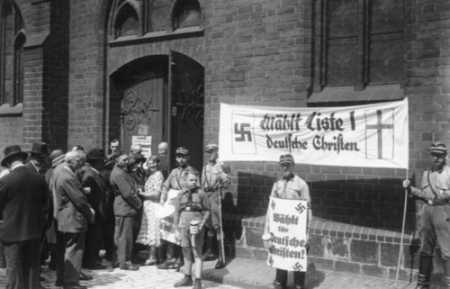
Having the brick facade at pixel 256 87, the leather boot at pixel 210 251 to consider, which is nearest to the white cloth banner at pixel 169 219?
the leather boot at pixel 210 251

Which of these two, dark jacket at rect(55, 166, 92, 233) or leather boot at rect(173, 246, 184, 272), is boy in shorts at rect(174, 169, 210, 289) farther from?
dark jacket at rect(55, 166, 92, 233)

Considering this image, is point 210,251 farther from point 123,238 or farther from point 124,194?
point 124,194

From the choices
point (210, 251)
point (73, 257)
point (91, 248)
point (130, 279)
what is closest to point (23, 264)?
point (73, 257)

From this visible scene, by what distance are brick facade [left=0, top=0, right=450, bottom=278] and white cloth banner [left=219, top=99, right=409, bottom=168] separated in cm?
72

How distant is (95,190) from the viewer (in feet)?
29.8

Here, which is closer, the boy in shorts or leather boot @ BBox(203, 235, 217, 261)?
the boy in shorts

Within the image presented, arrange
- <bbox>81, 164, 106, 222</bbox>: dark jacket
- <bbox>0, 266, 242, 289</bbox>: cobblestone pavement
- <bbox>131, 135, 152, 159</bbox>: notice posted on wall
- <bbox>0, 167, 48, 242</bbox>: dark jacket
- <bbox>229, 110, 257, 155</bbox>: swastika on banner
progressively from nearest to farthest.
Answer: <bbox>0, 167, 48, 242</bbox>: dark jacket, <bbox>0, 266, 242, 289</bbox>: cobblestone pavement, <bbox>229, 110, 257, 155</bbox>: swastika on banner, <bbox>81, 164, 106, 222</bbox>: dark jacket, <bbox>131, 135, 152, 159</bbox>: notice posted on wall

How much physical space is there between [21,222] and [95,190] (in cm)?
213

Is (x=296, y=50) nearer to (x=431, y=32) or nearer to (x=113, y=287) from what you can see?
(x=431, y=32)

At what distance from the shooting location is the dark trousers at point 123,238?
30.1ft

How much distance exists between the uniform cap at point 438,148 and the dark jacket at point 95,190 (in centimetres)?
482

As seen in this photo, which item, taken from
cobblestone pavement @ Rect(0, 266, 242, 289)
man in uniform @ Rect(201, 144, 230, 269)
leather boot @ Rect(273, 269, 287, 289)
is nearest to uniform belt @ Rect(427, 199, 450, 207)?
leather boot @ Rect(273, 269, 287, 289)

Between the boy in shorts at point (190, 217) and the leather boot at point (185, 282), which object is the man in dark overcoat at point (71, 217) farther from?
the leather boot at point (185, 282)

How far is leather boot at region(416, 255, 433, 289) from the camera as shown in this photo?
24.4ft
